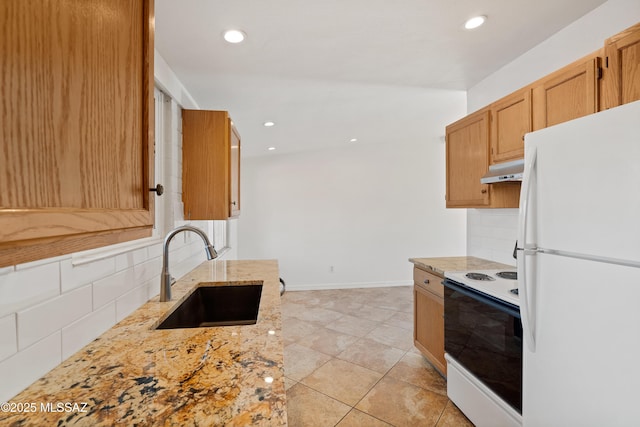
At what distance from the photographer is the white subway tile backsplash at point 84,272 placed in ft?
2.82

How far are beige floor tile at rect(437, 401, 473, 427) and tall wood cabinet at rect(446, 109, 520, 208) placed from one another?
1.51 metres

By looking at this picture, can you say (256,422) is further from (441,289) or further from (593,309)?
(441,289)

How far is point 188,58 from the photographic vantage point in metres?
1.84

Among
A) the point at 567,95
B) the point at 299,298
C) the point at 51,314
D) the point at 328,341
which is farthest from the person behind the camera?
the point at 299,298

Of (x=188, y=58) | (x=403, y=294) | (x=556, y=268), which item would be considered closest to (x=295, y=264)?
(x=403, y=294)

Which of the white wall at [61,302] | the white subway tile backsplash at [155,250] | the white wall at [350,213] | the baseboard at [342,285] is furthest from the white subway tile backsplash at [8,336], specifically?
the baseboard at [342,285]

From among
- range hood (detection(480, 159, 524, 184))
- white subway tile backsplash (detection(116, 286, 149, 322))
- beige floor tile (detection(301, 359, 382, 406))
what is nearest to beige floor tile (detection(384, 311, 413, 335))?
beige floor tile (detection(301, 359, 382, 406))

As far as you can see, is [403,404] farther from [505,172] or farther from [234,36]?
[234,36]

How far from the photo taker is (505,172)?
1811 millimetres

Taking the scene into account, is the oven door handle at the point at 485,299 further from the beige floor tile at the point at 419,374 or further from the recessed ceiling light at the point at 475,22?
the recessed ceiling light at the point at 475,22

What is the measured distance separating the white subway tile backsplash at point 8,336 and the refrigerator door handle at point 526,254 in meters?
1.77

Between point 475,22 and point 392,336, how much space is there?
3.02 m

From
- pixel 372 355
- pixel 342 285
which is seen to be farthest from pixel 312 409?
pixel 342 285

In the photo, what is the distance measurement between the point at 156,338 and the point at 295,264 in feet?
13.7
